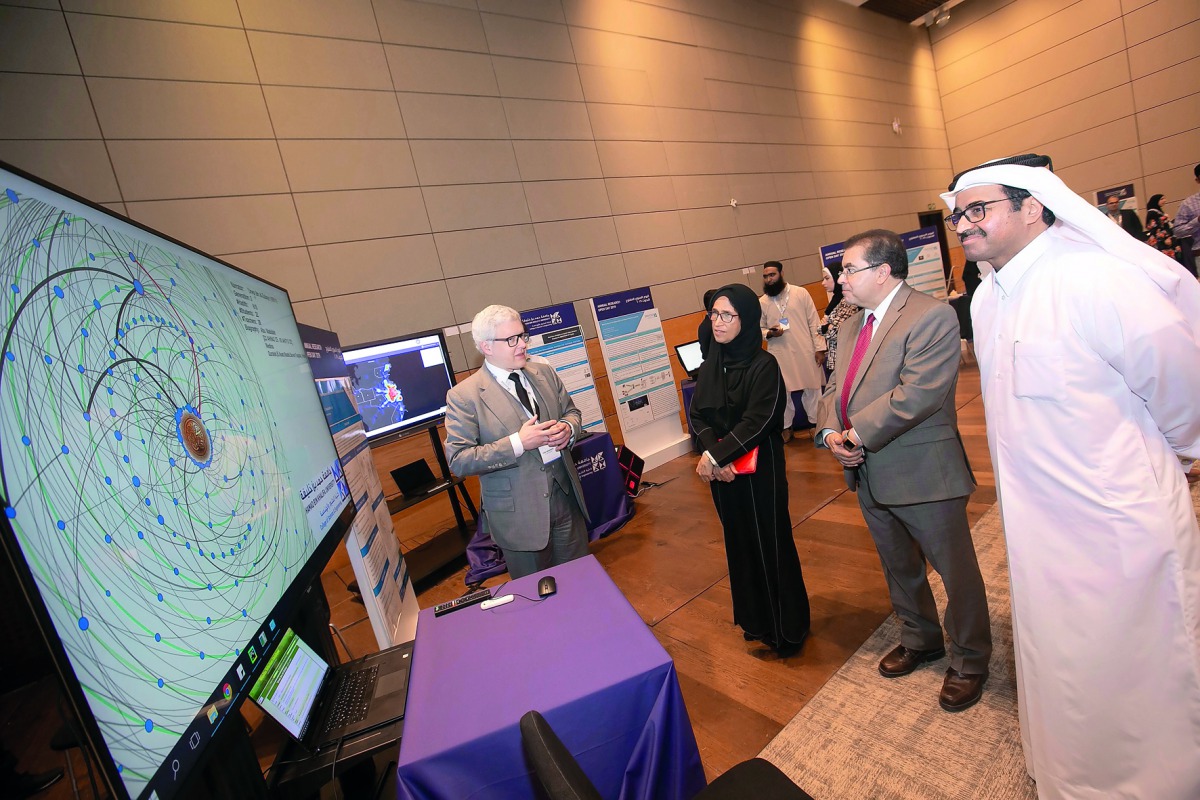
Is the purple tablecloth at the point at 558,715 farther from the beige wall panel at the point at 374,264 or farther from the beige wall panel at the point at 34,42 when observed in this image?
the beige wall panel at the point at 34,42

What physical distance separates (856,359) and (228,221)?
453cm

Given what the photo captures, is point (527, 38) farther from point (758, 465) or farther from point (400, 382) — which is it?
point (758, 465)

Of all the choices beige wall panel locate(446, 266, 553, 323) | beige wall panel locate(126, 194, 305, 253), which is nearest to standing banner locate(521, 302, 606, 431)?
beige wall panel locate(446, 266, 553, 323)

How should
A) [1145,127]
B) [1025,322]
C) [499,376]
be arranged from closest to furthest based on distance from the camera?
[1025,322]
[499,376]
[1145,127]

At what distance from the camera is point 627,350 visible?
18.5 feet

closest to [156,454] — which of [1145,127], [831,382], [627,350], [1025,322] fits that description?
[1025,322]

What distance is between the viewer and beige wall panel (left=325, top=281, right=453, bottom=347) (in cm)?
450

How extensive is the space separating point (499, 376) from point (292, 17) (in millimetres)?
4186

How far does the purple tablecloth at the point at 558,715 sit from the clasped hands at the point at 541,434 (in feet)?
3.29

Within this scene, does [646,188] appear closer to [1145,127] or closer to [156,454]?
[156,454]

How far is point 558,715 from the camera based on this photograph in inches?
39.7

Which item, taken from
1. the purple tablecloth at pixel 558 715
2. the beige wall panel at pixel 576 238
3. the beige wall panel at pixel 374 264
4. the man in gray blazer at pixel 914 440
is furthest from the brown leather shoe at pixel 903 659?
the beige wall panel at pixel 576 238

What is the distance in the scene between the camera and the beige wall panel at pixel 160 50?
3609mm

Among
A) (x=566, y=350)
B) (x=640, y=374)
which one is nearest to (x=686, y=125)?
(x=640, y=374)
